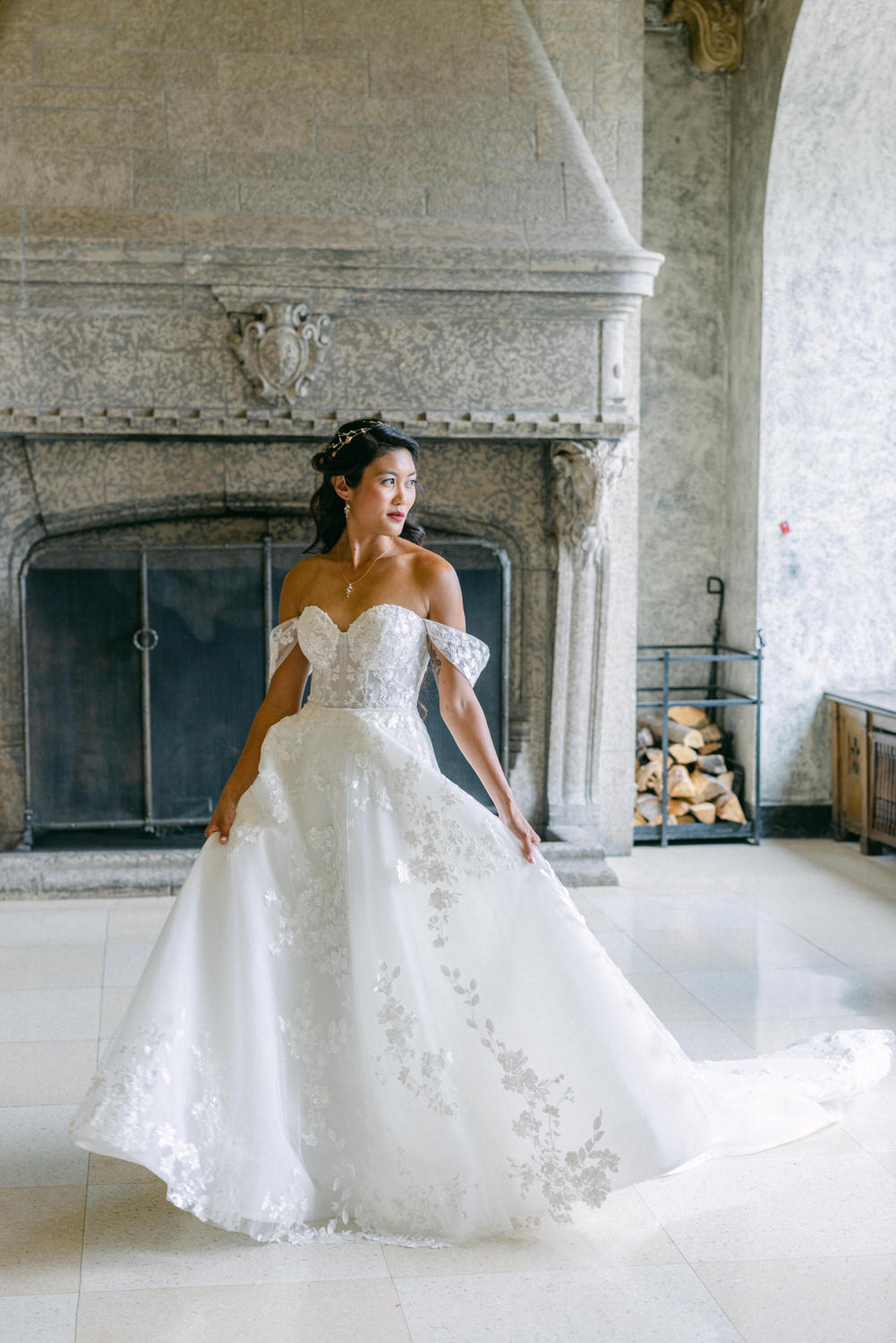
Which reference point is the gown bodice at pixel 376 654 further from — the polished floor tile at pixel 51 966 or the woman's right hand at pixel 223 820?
the polished floor tile at pixel 51 966

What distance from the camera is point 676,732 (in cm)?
630

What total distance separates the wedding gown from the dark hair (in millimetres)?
505

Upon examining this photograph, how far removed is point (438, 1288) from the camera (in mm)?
A: 2373


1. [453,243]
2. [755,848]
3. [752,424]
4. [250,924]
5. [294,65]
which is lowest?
[755,848]

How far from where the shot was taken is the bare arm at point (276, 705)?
9.37 feet

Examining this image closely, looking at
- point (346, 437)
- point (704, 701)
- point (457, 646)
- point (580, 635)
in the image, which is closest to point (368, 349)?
point (580, 635)

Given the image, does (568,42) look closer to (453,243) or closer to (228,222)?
(453,243)

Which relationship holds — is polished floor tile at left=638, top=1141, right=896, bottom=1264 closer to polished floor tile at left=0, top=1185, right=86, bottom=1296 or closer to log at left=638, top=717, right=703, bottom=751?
polished floor tile at left=0, top=1185, right=86, bottom=1296

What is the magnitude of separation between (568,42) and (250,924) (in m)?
4.19

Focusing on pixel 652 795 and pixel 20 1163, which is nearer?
pixel 20 1163

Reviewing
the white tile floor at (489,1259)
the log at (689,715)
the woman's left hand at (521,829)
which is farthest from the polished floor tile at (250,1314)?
the log at (689,715)

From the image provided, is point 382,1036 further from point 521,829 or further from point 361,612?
point 361,612

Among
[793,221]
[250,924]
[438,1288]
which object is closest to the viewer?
[438,1288]

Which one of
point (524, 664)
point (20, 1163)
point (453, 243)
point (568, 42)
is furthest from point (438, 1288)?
point (568, 42)
